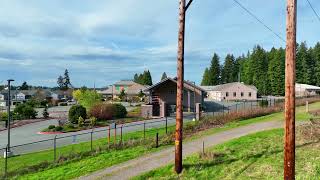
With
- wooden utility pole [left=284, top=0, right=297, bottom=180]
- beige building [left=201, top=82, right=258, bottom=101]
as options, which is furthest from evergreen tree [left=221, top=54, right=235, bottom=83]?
wooden utility pole [left=284, top=0, right=297, bottom=180]

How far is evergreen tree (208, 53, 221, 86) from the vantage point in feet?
478

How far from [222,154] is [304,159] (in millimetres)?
3450

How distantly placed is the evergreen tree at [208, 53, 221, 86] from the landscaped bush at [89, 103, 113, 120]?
319 ft

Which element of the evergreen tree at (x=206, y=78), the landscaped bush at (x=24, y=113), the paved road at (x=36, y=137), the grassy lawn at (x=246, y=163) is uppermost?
the evergreen tree at (x=206, y=78)

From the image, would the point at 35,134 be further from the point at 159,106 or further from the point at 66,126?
the point at 159,106

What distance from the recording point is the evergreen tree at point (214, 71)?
14575 cm

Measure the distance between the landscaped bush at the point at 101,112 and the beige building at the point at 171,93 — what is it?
8511 millimetres

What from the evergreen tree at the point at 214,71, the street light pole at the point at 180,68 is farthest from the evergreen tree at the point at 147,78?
the street light pole at the point at 180,68

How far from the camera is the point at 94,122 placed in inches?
1750

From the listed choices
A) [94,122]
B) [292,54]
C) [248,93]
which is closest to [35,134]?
[94,122]

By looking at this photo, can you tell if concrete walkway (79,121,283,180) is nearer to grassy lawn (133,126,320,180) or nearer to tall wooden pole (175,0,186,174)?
grassy lawn (133,126,320,180)

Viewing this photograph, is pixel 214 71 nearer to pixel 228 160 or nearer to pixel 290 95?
pixel 228 160

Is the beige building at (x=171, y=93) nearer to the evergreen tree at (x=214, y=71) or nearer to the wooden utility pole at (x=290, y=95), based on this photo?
the wooden utility pole at (x=290, y=95)

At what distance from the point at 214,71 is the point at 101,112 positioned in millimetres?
100926
